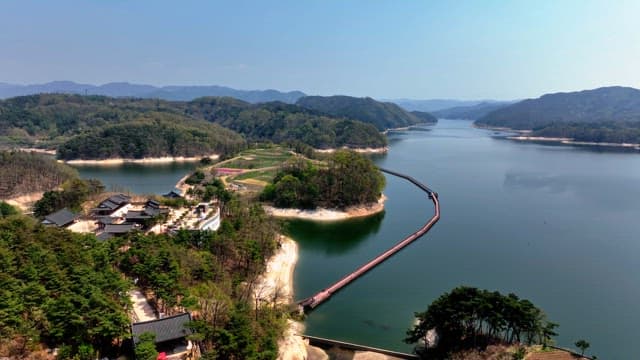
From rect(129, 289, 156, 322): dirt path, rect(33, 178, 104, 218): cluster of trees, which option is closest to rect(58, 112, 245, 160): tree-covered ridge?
rect(33, 178, 104, 218): cluster of trees

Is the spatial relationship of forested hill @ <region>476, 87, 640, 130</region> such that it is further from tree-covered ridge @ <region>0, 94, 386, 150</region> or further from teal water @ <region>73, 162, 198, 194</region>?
teal water @ <region>73, 162, 198, 194</region>

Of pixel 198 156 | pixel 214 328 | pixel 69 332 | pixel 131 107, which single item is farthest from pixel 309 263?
pixel 131 107

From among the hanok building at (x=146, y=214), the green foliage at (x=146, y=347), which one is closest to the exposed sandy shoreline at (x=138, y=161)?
the hanok building at (x=146, y=214)

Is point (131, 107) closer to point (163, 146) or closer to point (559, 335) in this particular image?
point (163, 146)

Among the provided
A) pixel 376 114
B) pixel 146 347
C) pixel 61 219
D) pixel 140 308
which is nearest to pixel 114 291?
pixel 140 308

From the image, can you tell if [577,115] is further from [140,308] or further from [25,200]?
[140,308]
